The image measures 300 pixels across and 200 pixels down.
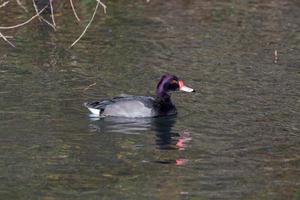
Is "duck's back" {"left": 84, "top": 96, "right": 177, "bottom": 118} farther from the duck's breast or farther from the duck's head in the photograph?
the duck's head

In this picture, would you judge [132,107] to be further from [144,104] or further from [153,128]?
[153,128]

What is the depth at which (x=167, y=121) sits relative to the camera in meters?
16.1

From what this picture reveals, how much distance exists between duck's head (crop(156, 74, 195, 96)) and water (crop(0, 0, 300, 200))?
12.5 inches

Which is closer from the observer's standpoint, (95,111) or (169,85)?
(95,111)

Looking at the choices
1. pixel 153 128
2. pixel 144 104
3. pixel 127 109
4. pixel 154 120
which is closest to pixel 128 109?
pixel 127 109

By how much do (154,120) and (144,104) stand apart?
1.07 ft

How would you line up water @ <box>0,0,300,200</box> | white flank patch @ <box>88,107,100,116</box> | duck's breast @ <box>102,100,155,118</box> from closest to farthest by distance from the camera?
water @ <box>0,0,300,200</box>, white flank patch @ <box>88,107,100,116</box>, duck's breast @ <box>102,100,155,118</box>

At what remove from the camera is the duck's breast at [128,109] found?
16.0 metres

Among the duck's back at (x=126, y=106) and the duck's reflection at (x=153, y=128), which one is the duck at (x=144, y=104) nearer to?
the duck's back at (x=126, y=106)

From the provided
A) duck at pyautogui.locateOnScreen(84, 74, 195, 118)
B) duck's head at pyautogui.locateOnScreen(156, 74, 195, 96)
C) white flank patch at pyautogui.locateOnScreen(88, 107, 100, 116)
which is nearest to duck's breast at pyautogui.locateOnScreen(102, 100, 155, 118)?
duck at pyautogui.locateOnScreen(84, 74, 195, 118)

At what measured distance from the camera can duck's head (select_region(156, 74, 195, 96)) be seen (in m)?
16.7

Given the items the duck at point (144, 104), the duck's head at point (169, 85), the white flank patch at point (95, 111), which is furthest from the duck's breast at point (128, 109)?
the duck's head at point (169, 85)

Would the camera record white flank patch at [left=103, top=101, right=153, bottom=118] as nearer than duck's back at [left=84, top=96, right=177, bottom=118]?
No

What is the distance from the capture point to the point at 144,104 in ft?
53.1
